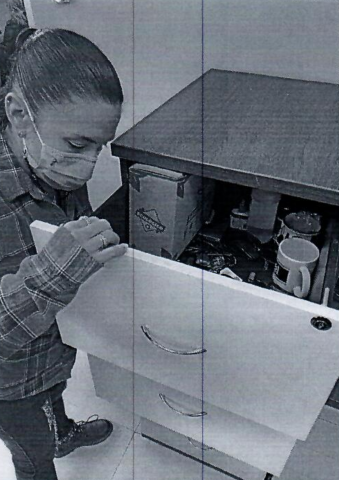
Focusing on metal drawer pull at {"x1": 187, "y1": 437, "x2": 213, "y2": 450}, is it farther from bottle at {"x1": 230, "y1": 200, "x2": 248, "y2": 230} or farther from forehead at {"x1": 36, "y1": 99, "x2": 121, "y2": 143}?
forehead at {"x1": 36, "y1": 99, "x2": 121, "y2": 143}

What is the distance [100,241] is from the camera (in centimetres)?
49

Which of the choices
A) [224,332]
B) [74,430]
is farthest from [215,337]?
[74,430]

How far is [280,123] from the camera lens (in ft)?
2.13

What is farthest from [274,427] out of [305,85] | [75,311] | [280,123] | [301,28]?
[301,28]

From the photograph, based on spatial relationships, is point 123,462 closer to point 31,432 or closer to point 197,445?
point 197,445

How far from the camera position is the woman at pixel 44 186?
0.50 metres

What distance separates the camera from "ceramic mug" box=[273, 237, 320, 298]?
1.99 feet

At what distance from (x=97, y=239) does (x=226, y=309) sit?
16cm

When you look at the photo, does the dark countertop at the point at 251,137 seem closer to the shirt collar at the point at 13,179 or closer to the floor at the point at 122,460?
the shirt collar at the point at 13,179

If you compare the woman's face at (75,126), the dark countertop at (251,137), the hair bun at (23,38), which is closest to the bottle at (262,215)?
the dark countertop at (251,137)

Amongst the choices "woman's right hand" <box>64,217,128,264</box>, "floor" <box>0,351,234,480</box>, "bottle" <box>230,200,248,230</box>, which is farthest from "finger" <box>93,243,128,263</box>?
"floor" <box>0,351,234,480</box>

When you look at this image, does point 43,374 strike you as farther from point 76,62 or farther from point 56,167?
point 76,62

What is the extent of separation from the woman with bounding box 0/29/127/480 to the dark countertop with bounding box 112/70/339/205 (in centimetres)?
8

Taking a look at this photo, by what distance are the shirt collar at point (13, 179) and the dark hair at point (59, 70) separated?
8 cm
